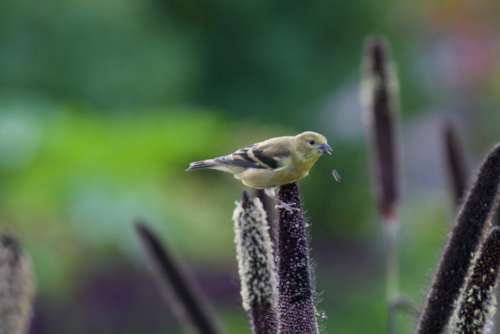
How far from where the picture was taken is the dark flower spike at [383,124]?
8.05 ft

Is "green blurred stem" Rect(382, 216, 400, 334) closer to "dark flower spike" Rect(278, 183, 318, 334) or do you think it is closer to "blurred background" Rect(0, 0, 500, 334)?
"dark flower spike" Rect(278, 183, 318, 334)

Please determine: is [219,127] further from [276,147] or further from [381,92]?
[276,147]

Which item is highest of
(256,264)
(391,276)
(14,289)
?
(256,264)

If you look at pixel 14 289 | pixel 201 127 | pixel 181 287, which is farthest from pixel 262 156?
pixel 201 127

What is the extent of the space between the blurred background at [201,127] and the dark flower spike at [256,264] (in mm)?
4389

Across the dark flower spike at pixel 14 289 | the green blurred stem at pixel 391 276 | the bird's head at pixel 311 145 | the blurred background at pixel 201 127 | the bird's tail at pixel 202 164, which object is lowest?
the blurred background at pixel 201 127

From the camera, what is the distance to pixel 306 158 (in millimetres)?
1843

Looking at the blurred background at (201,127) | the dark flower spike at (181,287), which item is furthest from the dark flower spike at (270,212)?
the blurred background at (201,127)

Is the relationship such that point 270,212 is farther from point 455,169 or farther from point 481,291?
point 481,291

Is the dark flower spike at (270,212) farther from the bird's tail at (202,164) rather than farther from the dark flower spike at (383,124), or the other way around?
the dark flower spike at (383,124)

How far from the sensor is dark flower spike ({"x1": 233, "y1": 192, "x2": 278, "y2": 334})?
1.77 metres

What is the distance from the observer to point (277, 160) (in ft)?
6.10

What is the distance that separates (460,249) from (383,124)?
748 millimetres

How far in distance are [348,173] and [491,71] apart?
1.48 m
